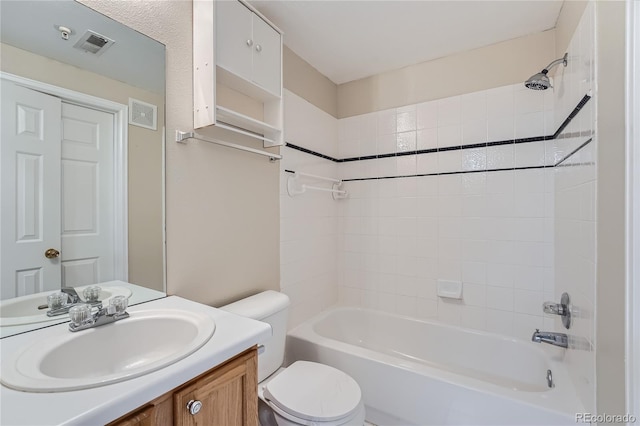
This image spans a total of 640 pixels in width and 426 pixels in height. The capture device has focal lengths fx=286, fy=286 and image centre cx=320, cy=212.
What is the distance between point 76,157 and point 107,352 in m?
0.67

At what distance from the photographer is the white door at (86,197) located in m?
0.98

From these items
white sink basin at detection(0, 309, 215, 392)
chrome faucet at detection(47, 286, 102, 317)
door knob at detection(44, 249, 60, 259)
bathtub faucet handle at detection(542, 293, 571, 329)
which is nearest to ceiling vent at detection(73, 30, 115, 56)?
door knob at detection(44, 249, 60, 259)

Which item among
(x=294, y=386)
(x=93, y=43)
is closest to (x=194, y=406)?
(x=294, y=386)

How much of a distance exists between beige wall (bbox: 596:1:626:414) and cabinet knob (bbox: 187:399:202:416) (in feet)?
3.96

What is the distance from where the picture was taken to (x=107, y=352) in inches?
36.3

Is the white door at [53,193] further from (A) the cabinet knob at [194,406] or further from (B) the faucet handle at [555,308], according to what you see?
(B) the faucet handle at [555,308]

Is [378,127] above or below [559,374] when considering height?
above

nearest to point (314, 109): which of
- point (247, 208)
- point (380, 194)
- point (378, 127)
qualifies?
point (378, 127)

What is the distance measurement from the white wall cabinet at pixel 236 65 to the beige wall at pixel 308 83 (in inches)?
13.7

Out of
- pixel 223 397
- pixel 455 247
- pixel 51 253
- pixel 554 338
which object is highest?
pixel 51 253

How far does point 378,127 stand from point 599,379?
1955mm

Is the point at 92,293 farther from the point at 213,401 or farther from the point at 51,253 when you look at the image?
the point at 213,401

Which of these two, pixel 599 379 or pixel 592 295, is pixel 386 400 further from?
pixel 592 295

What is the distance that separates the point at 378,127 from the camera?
2385 millimetres
